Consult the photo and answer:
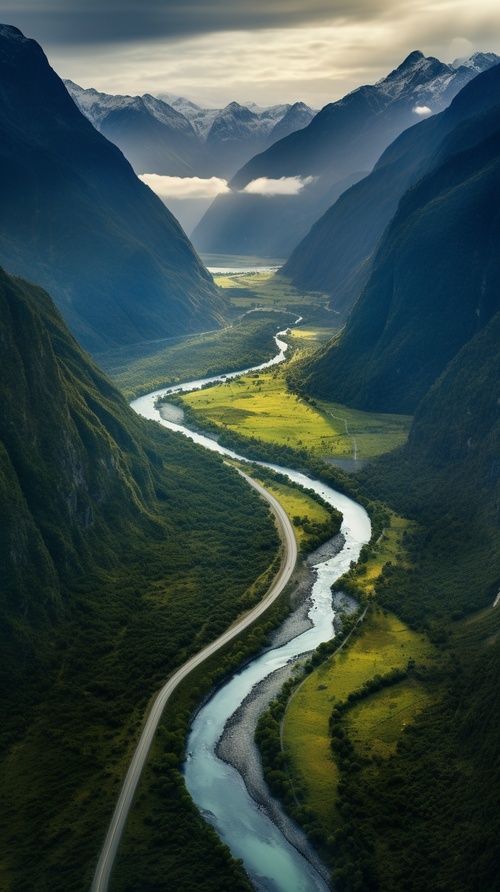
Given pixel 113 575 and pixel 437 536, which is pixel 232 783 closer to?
pixel 113 575

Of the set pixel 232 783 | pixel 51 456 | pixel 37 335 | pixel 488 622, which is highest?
pixel 37 335

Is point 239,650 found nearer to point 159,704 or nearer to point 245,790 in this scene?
point 159,704

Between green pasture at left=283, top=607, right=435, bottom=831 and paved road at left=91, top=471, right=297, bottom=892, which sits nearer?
paved road at left=91, top=471, right=297, bottom=892

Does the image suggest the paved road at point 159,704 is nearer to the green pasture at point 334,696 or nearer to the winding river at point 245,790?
the winding river at point 245,790

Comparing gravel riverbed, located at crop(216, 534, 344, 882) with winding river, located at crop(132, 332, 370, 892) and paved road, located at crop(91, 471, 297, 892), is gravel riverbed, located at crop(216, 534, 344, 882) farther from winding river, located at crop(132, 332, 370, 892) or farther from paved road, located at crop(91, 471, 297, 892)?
paved road, located at crop(91, 471, 297, 892)

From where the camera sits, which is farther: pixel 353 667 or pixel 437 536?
pixel 437 536

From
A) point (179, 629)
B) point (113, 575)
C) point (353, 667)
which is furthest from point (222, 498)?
point (353, 667)

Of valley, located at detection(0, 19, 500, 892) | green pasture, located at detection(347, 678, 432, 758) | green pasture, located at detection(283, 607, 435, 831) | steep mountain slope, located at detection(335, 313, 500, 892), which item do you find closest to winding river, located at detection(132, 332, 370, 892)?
valley, located at detection(0, 19, 500, 892)
